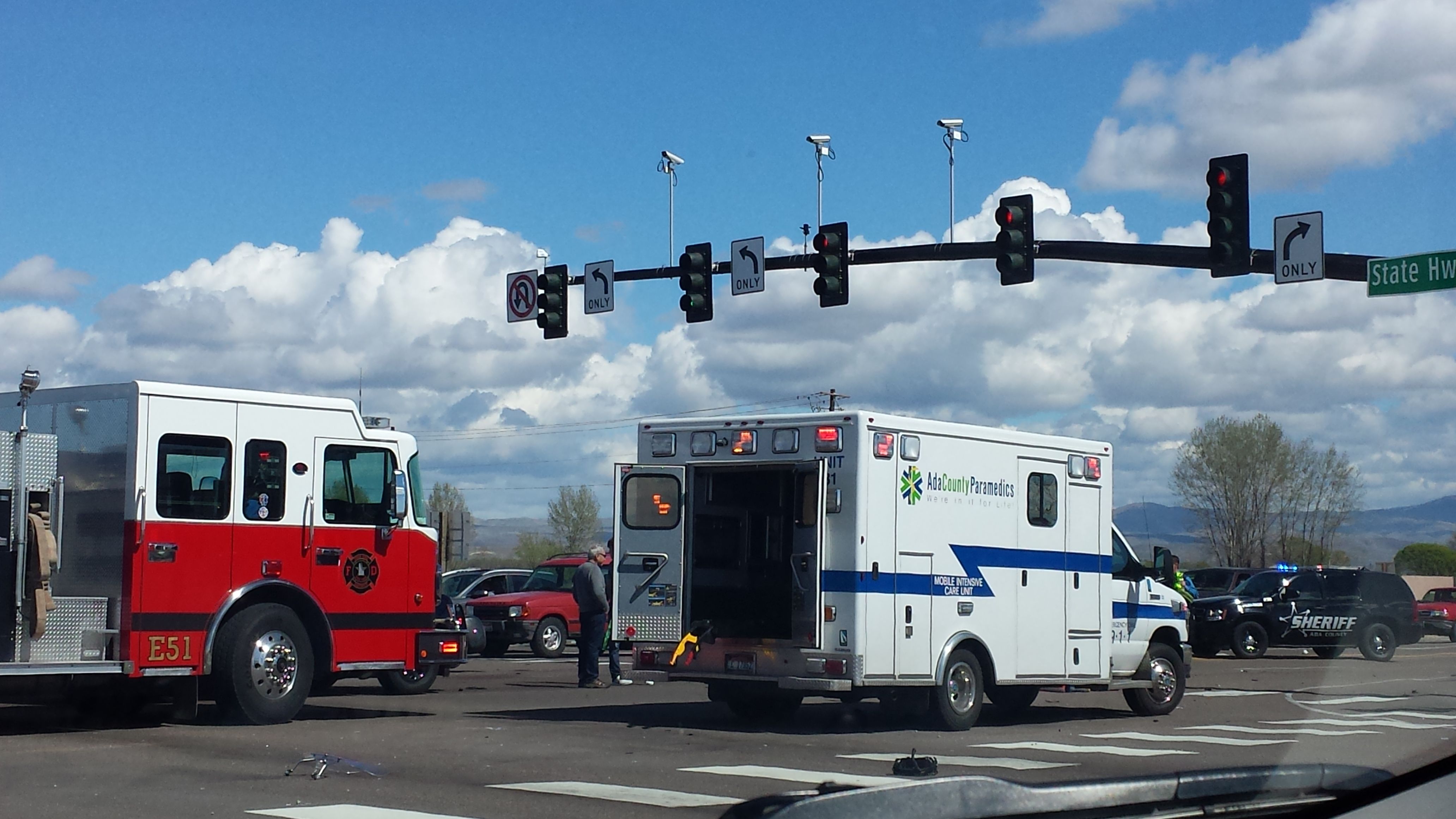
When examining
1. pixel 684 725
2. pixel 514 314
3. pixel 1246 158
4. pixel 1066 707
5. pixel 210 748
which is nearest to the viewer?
pixel 210 748

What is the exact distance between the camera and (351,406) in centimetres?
1529

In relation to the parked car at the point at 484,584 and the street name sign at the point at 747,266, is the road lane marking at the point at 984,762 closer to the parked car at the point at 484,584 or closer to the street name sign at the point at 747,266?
the street name sign at the point at 747,266

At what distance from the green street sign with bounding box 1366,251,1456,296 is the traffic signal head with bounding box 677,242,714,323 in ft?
29.0

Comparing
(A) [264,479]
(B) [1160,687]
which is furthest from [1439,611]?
(A) [264,479]

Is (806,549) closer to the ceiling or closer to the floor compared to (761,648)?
closer to the ceiling

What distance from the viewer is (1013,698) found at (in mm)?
16719

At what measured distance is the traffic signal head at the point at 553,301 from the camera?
74.5ft

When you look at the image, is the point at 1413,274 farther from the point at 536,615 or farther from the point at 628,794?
the point at 536,615

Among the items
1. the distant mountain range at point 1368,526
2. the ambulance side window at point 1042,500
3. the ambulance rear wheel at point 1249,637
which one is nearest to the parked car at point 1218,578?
the distant mountain range at point 1368,526

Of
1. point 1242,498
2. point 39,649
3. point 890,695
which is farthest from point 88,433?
point 1242,498

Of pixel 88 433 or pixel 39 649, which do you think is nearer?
pixel 39 649

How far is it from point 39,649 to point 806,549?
6.74 meters

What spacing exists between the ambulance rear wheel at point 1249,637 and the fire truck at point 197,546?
772 inches

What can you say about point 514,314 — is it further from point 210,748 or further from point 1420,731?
point 1420,731
